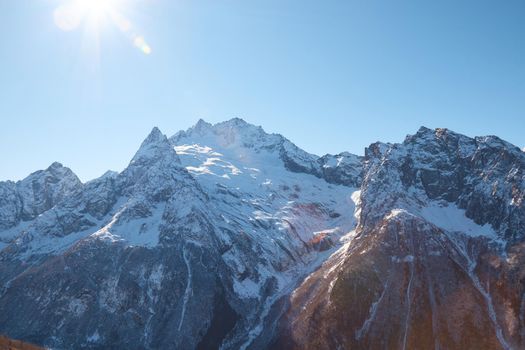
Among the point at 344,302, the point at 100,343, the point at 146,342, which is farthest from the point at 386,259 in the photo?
the point at 100,343

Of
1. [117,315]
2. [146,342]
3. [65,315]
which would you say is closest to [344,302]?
→ [146,342]

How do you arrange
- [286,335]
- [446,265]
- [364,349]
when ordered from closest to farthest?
[364,349], [286,335], [446,265]

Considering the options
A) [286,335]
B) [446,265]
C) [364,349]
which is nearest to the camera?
[364,349]

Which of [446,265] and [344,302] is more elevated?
[446,265]

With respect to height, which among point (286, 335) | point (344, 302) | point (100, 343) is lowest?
point (100, 343)

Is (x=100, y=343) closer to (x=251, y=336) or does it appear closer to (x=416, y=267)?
(x=251, y=336)

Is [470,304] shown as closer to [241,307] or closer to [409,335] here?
[409,335]

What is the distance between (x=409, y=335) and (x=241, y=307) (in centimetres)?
6388

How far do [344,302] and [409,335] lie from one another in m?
25.8

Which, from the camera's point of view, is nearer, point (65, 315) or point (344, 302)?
point (344, 302)

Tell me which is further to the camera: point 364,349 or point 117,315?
point 117,315

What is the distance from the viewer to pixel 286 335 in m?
178

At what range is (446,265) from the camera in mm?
193250

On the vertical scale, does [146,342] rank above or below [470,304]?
below
